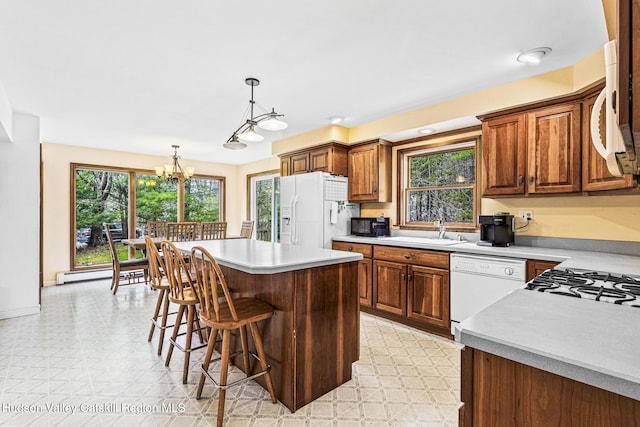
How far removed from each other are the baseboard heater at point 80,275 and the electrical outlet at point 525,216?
20.7ft

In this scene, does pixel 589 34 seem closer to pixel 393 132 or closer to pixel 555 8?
pixel 555 8

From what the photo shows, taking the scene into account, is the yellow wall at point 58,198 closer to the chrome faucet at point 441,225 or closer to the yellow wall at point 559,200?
the yellow wall at point 559,200

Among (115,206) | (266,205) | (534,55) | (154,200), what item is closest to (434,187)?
(534,55)

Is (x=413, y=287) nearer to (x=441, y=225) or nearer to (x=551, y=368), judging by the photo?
(x=441, y=225)

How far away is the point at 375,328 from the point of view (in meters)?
3.30

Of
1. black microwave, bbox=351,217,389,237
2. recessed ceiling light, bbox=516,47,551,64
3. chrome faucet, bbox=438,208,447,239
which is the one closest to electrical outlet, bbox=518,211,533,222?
chrome faucet, bbox=438,208,447,239

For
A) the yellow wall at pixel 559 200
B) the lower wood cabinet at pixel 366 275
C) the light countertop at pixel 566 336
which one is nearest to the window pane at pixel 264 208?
the lower wood cabinet at pixel 366 275

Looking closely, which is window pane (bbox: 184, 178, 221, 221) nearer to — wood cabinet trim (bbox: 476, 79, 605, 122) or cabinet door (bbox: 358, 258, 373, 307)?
cabinet door (bbox: 358, 258, 373, 307)

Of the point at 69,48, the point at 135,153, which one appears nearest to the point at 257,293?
the point at 69,48

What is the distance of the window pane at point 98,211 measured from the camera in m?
5.50

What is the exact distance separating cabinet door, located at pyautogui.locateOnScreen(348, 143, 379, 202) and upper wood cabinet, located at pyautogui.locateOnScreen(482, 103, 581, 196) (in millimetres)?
1328

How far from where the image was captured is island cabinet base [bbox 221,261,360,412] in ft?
6.32

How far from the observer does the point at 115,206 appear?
585 centimetres

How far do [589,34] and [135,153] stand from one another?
6592 mm
